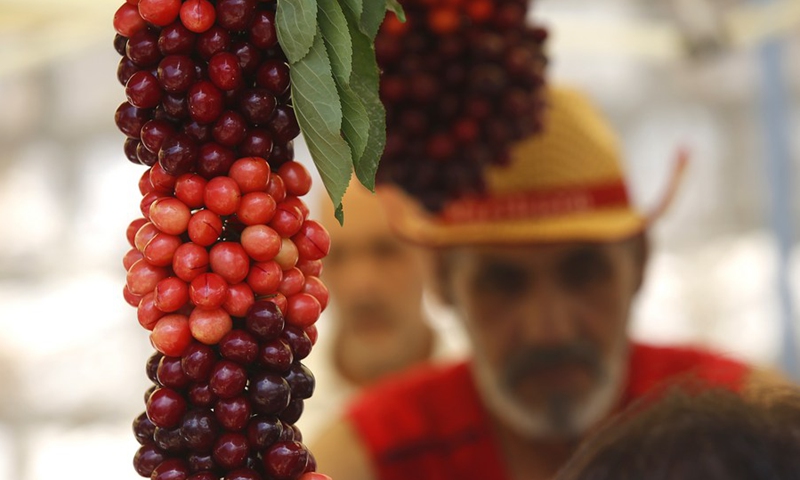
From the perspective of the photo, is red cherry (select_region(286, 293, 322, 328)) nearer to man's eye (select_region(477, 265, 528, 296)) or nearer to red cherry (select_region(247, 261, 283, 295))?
red cherry (select_region(247, 261, 283, 295))

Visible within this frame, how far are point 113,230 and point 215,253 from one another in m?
4.78

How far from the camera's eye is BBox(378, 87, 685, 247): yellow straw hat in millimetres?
1808

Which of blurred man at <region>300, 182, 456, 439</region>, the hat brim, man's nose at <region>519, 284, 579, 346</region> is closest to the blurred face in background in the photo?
blurred man at <region>300, 182, 456, 439</region>

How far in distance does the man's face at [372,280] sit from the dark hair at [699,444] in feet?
6.39

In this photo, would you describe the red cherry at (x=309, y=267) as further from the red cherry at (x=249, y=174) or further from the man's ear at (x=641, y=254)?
the man's ear at (x=641, y=254)

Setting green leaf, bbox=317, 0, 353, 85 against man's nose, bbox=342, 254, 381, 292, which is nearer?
green leaf, bbox=317, 0, 353, 85

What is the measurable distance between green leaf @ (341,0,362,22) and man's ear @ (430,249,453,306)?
3.80 ft

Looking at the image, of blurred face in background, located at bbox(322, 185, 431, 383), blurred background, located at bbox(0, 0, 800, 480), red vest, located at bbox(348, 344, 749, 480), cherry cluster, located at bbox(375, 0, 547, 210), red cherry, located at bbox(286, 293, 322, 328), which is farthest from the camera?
blurred background, located at bbox(0, 0, 800, 480)

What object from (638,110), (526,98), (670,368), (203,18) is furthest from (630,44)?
(638,110)

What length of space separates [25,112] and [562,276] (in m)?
4.36

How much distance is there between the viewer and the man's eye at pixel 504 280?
73.7 inches

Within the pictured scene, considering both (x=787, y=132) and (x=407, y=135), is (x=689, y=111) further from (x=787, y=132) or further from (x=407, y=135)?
(x=407, y=135)

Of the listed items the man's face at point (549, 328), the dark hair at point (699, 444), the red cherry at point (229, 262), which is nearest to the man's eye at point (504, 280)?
the man's face at point (549, 328)

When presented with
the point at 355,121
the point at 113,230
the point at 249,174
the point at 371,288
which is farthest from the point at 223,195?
the point at 113,230
